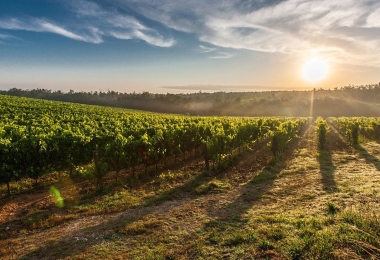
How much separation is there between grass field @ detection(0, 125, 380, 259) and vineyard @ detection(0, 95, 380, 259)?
0.03 meters

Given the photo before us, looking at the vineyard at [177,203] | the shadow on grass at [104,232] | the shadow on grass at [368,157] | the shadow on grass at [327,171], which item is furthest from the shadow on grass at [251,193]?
the shadow on grass at [368,157]

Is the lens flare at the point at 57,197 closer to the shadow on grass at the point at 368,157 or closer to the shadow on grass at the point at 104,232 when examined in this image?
the shadow on grass at the point at 104,232

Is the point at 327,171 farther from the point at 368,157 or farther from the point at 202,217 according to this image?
the point at 202,217

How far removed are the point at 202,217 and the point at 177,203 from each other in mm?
1730

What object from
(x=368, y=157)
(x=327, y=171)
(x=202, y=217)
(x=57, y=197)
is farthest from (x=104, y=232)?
(x=368, y=157)

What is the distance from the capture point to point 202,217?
860cm

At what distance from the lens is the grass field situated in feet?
21.2

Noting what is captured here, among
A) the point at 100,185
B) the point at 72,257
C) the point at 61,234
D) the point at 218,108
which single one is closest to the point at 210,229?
the point at 72,257

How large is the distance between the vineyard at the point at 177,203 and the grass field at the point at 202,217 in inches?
1.4

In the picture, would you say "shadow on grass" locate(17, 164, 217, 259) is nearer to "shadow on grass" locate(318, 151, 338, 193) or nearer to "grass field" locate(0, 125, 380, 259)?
"grass field" locate(0, 125, 380, 259)

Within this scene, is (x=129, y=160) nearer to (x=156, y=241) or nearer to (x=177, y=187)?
(x=177, y=187)

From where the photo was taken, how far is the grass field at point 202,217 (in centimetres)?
645

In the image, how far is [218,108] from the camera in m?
96.5

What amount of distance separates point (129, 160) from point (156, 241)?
21.2ft
